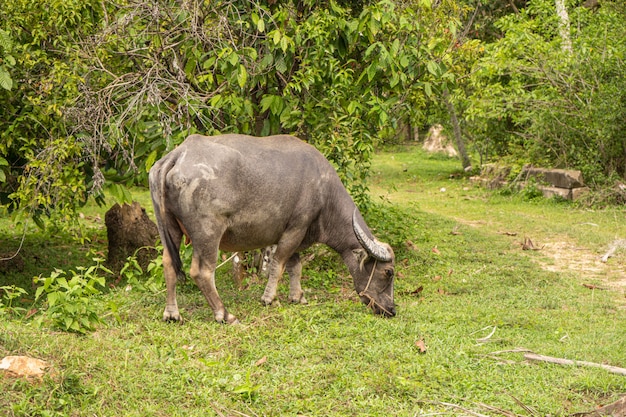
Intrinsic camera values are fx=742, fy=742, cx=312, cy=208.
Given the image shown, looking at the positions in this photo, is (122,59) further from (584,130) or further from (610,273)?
(584,130)

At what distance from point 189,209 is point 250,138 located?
36.4 inches

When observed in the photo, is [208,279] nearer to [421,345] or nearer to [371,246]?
[371,246]

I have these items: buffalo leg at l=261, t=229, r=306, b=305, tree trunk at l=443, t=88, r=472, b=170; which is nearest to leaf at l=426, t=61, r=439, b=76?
buffalo leg at l=261, t=229, r=306, b=305

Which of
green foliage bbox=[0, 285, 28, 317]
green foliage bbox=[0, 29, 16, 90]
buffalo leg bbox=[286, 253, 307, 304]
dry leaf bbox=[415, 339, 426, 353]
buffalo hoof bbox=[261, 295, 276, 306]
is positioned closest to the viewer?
dry leaf bbox=[415, 339, 426, 353]

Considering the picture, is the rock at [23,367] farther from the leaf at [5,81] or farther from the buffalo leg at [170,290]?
the leaf at [5,81]

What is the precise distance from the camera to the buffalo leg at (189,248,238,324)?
5.87m

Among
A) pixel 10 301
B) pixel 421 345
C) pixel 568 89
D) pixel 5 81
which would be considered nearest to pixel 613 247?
pixel 568 89

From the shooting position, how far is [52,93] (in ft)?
22.7

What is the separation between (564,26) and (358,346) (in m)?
9.78

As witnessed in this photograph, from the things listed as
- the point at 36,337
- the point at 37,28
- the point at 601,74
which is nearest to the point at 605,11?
the point at 601,74

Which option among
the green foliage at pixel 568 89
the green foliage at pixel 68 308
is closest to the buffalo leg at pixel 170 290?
the green foliage at pixel 68 308

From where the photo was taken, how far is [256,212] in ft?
20.0

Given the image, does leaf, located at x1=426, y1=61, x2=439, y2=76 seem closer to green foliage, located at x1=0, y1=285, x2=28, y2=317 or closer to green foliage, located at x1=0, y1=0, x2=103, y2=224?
green foliage, located at x1=0, y1=0, x2=103, y2=224

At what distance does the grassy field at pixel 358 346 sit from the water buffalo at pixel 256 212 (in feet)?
1.01
